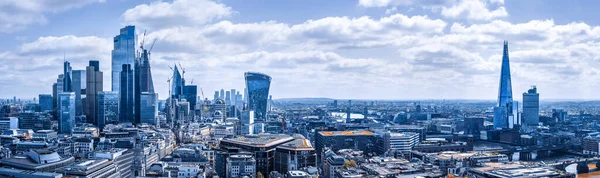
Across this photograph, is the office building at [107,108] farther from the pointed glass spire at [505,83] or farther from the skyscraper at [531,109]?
the skyscraper at [531,109]

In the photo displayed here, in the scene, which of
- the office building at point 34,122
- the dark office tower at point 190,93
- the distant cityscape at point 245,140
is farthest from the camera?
the dark office tower at point 190,93

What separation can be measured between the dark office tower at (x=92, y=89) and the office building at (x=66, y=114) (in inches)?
555

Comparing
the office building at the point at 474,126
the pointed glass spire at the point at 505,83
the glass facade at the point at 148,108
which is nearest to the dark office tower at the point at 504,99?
the pointed glass spire at the point at 505,83

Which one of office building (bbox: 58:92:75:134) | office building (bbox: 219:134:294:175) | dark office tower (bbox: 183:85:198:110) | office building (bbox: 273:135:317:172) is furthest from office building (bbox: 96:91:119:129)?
office building (bbox: 273:135:317:172)

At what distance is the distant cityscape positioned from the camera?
154 ft

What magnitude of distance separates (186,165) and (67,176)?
1212 centimetres

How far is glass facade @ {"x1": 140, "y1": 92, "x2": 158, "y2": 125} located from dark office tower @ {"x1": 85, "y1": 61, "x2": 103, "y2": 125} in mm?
8539

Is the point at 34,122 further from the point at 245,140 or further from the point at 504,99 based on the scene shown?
the point at 504,99

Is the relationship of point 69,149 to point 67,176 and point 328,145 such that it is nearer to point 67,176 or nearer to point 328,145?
point 67,176

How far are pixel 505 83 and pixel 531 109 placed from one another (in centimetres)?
891

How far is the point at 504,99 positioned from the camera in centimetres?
11888

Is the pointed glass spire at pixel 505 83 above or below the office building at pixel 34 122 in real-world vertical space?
above

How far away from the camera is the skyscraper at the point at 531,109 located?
120188mm

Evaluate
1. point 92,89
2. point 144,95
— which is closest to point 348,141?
point 144,95
